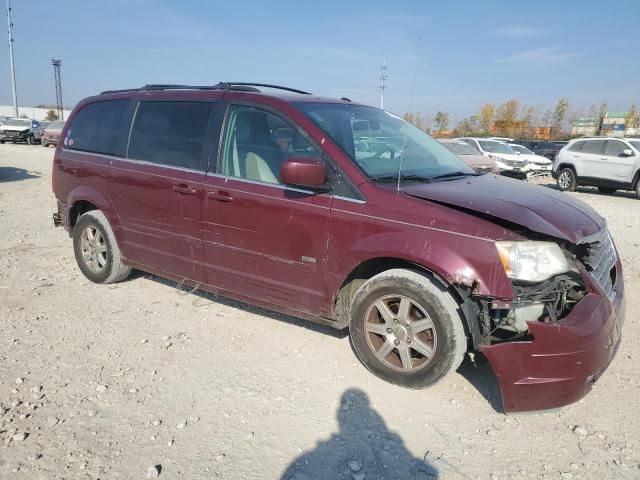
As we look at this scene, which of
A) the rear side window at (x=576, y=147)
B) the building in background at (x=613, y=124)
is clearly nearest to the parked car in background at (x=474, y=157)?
the rear side window at (x=576, y=147)

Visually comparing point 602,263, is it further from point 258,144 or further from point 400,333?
point 258,144

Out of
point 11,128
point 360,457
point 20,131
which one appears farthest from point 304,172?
point 11,128

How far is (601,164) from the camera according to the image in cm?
1488

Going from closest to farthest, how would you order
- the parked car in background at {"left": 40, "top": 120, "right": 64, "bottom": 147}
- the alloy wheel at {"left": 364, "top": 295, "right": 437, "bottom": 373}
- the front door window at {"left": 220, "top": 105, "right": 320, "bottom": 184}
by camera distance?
the alloy wheel at {"left": 364, "top": 295, "right": 437, "bottom": 373}
the front door window at {"left": 220, "top": 105, "right": 320, "bottom": 184}
the parked car in background at {"left": 40, "top": 120, "right": 64, "bottom": 147}

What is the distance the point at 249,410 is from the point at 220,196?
1627 millimetres

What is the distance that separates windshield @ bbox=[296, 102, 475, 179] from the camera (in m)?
3.55

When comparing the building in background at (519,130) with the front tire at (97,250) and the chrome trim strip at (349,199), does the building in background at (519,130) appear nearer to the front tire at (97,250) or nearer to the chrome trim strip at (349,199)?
the front tire at (97,250)

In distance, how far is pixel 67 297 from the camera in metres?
4.82

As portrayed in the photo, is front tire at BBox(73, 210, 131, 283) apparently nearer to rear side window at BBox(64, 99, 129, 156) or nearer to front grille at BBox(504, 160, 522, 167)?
rear side window at BBox(64, 99, 129, 156)

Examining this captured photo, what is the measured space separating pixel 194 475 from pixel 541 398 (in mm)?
1904

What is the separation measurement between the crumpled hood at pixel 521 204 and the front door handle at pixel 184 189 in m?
1.72

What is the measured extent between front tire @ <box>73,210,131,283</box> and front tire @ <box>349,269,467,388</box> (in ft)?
8.92

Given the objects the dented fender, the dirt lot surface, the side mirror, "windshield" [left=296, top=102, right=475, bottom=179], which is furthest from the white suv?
the side mirror

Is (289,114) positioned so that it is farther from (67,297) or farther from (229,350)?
(67,297)
